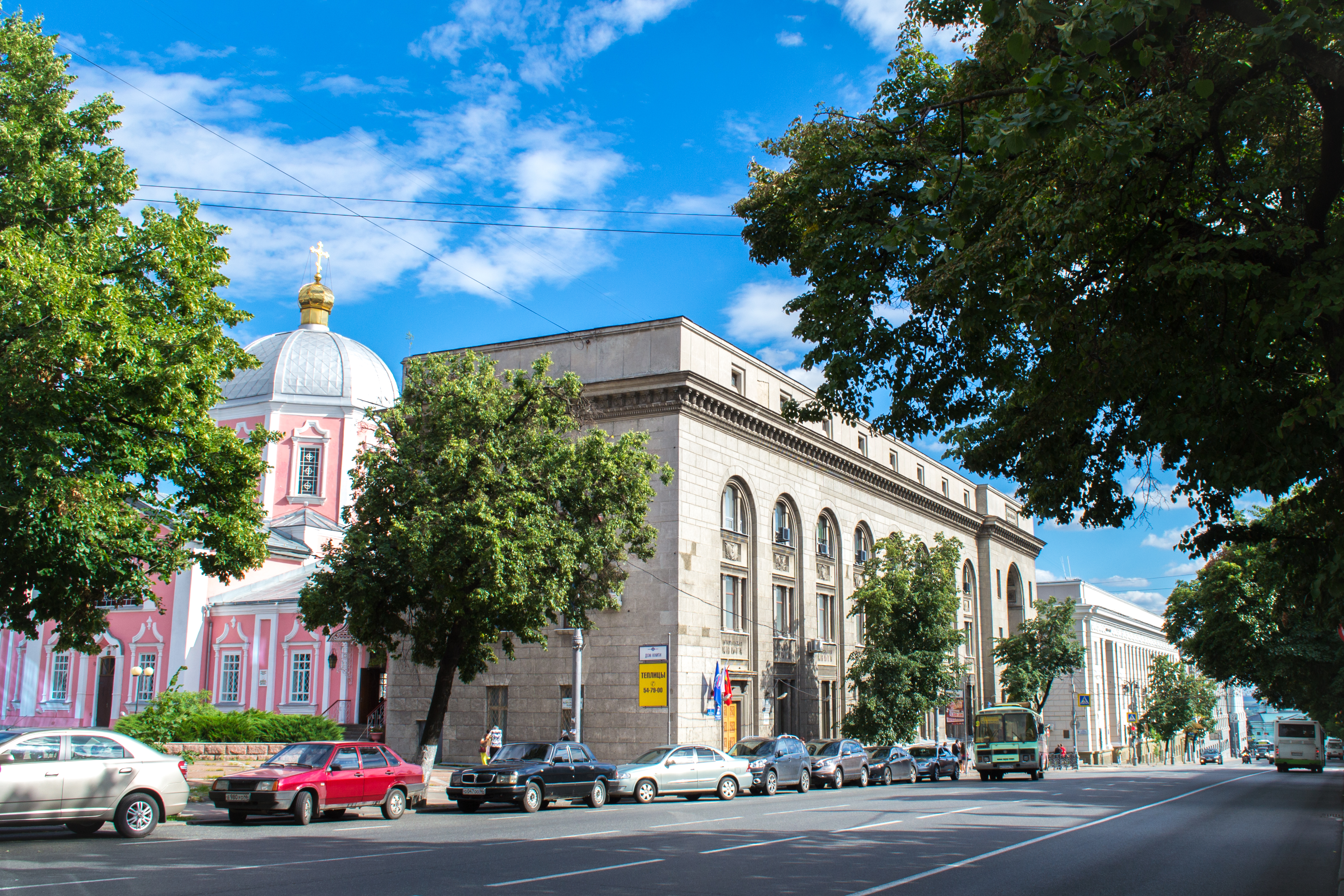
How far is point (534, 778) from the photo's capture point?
Result: 2116 cm

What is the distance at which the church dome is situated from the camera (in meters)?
51.9

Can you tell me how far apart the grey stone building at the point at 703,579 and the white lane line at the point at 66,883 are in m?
18.2

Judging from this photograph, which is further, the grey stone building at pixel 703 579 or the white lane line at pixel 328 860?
the grey stone building at pixel 703 579

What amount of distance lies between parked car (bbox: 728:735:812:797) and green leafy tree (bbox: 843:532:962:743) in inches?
312

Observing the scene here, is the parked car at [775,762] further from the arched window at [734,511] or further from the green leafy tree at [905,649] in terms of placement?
the arched window at [734,511]

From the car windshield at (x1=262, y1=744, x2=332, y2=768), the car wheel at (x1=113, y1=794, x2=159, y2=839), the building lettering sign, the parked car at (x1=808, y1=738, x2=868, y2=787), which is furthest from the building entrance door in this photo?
the car wheel at (x1=113, y1=794, x2=159, y2=839)

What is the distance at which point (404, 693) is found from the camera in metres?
36.6

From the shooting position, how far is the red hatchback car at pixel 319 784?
17.0 m

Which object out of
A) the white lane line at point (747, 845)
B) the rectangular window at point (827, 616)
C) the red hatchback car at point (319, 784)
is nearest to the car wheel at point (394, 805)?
the red hatchback car at point (319, 784)

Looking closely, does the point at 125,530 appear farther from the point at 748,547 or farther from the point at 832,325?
the point at 748,547

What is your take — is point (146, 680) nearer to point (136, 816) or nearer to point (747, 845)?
point (136, 816)

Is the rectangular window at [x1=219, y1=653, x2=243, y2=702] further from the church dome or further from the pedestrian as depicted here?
the pedestrian

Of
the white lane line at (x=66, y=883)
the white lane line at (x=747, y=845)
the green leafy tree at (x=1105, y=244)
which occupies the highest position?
the green leafy tree at (x=1105, y=244)

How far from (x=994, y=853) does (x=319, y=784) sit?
11.1 meters
